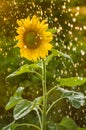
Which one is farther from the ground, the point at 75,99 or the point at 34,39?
the point at 34,39

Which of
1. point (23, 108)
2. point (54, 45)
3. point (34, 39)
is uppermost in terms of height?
point (34, 39)

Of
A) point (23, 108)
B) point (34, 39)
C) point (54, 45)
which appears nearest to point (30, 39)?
Result: point (34, 39)

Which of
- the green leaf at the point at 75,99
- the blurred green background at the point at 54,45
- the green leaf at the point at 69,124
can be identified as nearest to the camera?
the green leaf at the point at 75,99

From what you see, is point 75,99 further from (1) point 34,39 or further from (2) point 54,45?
(2) point 54,45

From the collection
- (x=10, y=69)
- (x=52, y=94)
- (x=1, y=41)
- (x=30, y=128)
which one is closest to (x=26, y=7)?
(x=1, y=41)

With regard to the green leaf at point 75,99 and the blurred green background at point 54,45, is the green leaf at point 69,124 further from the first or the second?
the blurred green background at point 54,45

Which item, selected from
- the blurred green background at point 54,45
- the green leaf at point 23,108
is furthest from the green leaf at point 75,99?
the blurred green background at point 54,45
